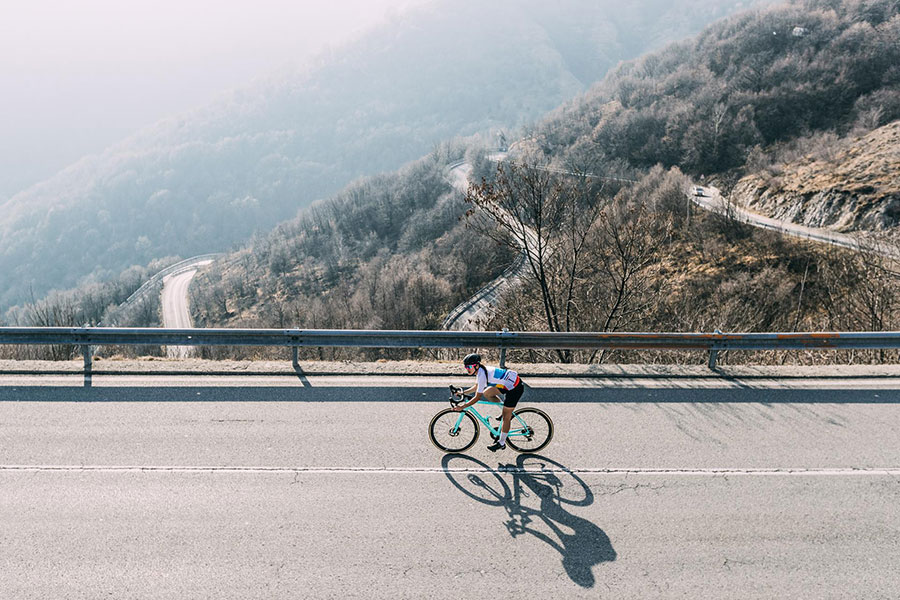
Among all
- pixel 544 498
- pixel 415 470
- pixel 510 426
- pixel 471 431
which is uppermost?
pixel 510 426

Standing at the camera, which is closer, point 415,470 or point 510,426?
point 415,470

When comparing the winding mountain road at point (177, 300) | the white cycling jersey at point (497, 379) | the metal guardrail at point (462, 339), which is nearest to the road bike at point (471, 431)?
the white cycling jersey at point (497, 379)

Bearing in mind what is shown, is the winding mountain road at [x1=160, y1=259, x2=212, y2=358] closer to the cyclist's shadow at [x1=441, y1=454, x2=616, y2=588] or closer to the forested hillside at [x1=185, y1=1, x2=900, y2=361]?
the forested hillside at [x1=185, y1=1, x2=900, y2=361]

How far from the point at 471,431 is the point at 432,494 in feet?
4.35

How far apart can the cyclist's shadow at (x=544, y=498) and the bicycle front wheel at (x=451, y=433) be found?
0.15 metres

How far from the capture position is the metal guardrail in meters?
10.1

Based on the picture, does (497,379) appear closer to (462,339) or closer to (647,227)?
(462,339)

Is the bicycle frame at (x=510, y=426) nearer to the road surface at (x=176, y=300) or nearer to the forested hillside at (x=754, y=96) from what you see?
the forested hillside at (x=754, y=96)

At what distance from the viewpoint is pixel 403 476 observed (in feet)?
23.6

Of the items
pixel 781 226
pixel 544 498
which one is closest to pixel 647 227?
pixel 544 498

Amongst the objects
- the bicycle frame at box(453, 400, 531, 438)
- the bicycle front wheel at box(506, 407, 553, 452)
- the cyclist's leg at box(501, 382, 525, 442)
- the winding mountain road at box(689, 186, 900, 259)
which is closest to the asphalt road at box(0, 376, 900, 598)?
the bicycle front wheel at box(506, 407, 553, 452)

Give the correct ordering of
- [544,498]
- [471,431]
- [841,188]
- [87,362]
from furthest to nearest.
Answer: [841,188]
[87,362]
[471,431]
[544,498]

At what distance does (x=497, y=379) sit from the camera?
24.5 feet

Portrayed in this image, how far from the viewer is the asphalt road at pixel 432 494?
557 centimetres
